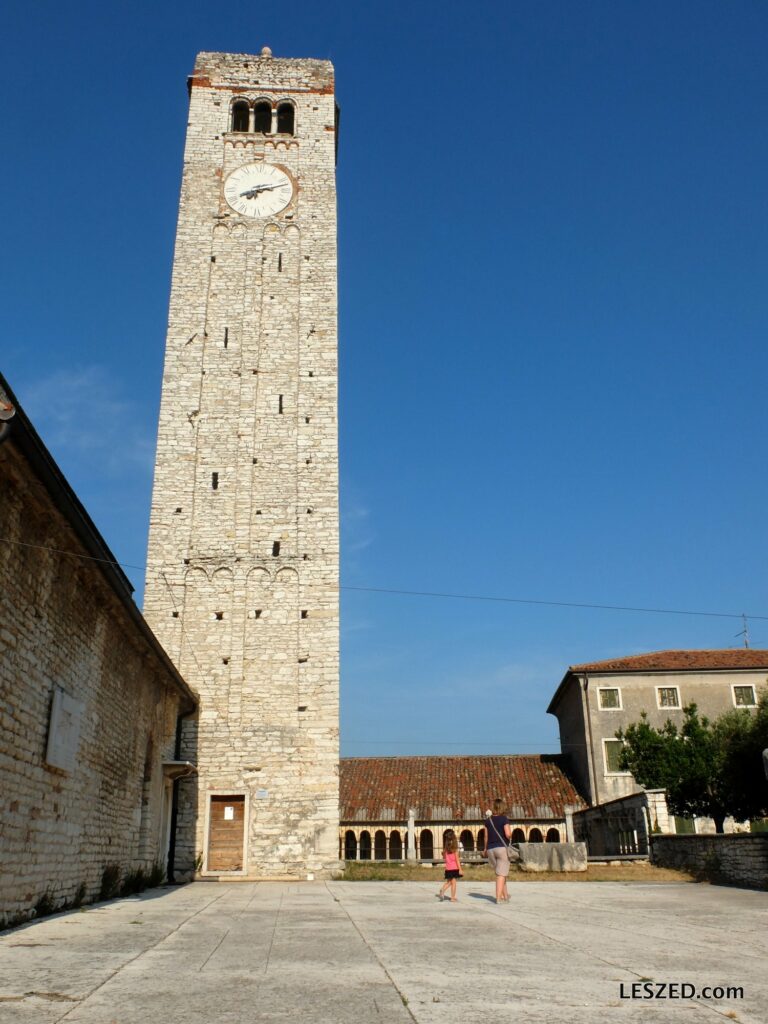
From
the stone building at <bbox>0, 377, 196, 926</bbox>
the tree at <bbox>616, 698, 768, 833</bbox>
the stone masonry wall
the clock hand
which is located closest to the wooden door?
the stone masonry wall

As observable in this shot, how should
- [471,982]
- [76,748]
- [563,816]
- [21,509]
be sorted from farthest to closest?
[563,816] → [76,748] → [21,509] → [471,982]

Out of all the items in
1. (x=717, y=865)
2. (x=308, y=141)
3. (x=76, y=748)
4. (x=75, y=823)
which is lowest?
(x=717, y=865)

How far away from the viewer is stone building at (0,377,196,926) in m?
8.54

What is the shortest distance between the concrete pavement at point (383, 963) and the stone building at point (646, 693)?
20826 mm

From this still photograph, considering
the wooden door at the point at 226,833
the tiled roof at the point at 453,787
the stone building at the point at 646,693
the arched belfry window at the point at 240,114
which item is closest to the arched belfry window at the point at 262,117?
the arched belfry window at the point at 240,114

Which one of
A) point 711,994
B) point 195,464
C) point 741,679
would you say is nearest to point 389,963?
point 711,994

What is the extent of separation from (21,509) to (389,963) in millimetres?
6075

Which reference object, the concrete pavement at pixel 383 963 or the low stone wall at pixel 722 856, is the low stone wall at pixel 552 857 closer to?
the low stone wall at pixel 722 856

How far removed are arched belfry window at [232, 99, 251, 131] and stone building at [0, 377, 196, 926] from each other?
20.1m

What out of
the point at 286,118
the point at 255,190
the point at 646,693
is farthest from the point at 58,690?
the point at 646,693

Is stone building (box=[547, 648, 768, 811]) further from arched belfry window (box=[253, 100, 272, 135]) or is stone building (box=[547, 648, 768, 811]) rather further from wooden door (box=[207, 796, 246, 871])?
arched belfry window (box=[253, 100, 272, 135])

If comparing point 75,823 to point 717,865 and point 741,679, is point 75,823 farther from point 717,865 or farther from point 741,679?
point 741,679

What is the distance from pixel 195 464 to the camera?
22375 millimetres

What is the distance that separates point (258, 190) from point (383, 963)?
24504 mm
